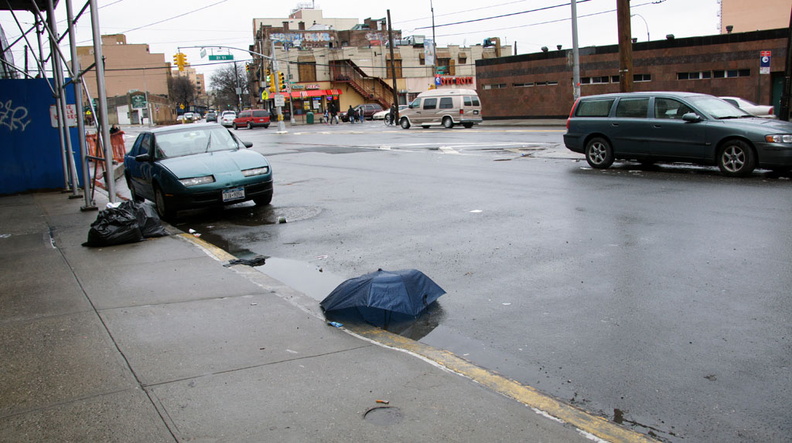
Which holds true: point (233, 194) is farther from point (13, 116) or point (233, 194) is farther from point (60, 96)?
point (13, 116)

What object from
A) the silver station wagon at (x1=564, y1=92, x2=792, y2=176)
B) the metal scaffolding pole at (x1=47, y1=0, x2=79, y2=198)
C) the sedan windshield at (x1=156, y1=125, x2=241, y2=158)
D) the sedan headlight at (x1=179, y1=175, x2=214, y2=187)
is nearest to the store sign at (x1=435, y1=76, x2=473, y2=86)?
the silver station wagon at (x1=564, y1=92, x2=792, y2=176)

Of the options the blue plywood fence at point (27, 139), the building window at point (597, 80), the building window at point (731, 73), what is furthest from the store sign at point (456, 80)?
the blue plywood fence at point (27, 139)

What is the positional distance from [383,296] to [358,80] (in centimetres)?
7579

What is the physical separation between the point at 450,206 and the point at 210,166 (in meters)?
4.09

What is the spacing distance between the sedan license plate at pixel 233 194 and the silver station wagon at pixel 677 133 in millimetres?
8312

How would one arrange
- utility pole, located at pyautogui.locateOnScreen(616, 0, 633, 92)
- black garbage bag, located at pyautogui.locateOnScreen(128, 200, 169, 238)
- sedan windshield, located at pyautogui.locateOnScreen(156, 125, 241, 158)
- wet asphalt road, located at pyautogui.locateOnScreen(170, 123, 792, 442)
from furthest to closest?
utility pole, located at pyautogui.locateOnScreen(616, 0, 633, 92) → sedan windshield, located at pyautogui.locateOnScreen(156, 125, 241, 158) → black garbage bag, located at pyautogui.locateOnScreen(128, 200, 169, 238) → wet asphalt road, located at pyautogui.locateOnScreen(170, 123, 792, 442)

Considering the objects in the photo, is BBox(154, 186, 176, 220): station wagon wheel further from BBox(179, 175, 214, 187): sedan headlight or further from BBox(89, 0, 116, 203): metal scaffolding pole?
BBox(89, 0, 116, 203): metal scaffolding pole

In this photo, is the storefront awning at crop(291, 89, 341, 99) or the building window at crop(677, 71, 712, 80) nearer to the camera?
the building window at crop(677, 71, 712, 80)

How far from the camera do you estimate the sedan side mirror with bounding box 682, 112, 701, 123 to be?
13.1 metres

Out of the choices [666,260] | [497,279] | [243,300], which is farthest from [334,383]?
[666,260]

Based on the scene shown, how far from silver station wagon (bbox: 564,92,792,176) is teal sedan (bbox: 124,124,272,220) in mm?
7780

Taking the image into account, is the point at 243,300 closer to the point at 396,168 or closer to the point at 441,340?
the point at 441,340

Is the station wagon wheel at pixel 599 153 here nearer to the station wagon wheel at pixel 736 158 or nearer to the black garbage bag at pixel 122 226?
the station wagon wheel at pixel 736 158

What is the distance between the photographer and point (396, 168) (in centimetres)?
1700
